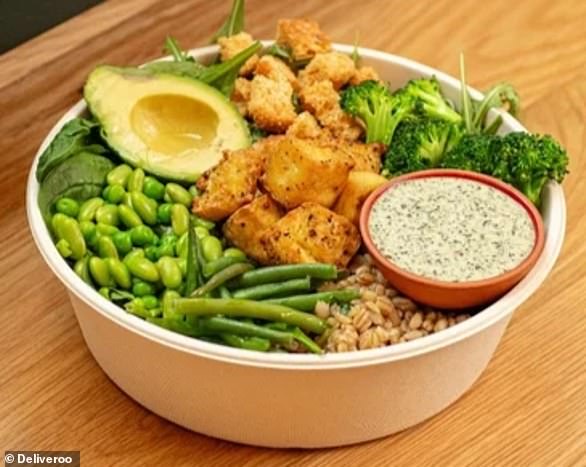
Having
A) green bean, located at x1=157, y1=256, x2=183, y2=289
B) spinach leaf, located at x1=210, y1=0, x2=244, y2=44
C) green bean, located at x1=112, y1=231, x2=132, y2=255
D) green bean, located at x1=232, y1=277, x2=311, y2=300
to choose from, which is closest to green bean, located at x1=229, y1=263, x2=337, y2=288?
green bean, located at x1=232, y1=277, x2=311, y2=300

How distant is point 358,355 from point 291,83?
71cm

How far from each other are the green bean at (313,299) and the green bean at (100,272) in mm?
261

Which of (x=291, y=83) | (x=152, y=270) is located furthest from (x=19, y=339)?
(x=291, y=83)

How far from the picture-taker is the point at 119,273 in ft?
5.74

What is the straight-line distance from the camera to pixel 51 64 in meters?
2.47

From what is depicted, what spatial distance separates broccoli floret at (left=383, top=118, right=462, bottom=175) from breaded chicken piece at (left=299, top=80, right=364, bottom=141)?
0.09 metres

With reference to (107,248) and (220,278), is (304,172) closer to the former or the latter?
(220,278)

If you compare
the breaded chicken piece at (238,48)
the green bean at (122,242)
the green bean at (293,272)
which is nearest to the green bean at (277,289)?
the green bean at (293,272)

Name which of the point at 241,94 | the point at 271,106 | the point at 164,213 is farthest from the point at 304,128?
the point at 164,213

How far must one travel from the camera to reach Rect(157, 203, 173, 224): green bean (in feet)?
6.14

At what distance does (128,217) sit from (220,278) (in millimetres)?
233

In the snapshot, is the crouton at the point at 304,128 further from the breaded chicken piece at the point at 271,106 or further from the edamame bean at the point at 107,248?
the edamame bean at the point at 107,248

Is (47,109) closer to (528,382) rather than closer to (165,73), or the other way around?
(165,73)

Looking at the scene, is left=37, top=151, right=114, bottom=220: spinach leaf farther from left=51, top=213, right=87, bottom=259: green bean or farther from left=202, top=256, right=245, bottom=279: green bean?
left=202, top=256, right=245, bottom=279: green bean
